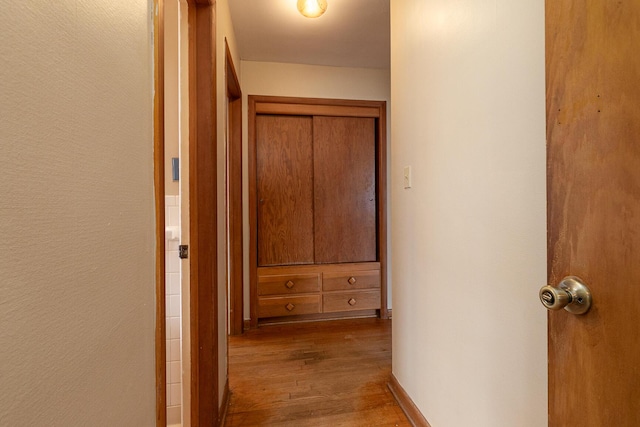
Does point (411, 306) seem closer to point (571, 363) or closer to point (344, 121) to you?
point (571, 363)

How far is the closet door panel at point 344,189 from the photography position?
279cm

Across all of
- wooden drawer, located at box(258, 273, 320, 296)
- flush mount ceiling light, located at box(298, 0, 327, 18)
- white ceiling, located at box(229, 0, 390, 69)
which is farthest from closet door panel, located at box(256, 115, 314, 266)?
flush mount ceiling light, located at box(298, 0, 327, 18)

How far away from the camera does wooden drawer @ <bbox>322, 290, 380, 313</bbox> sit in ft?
9.05

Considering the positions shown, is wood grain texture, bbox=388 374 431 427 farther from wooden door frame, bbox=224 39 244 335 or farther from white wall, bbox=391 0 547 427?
wooden door frame, bbox=224 39 244 335

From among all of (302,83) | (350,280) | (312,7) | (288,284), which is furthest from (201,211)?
(302,83)

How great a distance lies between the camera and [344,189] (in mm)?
2836

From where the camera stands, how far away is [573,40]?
542 millimetres

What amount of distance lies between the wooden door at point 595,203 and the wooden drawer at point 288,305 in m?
2.24

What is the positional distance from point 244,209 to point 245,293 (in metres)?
0.79

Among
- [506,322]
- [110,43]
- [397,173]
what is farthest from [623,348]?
[397,173]

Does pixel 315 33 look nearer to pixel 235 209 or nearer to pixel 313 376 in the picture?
pixel 235 209

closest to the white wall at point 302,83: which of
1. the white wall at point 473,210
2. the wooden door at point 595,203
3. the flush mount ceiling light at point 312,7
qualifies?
the flush mount ceiling light at point 312,7

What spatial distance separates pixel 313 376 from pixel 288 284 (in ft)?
3.03

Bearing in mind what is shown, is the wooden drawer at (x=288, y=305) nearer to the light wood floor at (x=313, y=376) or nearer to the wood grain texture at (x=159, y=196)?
the light wood floor at (x=313, y=376)
